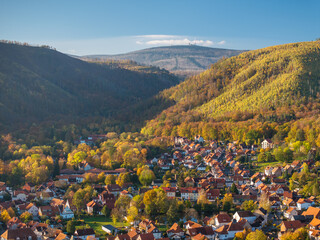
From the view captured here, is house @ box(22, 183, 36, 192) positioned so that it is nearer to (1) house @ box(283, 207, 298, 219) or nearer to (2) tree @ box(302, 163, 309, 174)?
(1) house @ box(283, 207, 298, 219)

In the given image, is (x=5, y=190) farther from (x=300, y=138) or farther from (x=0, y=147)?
(x=300, y=138)

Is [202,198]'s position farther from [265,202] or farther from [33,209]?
[33,209]

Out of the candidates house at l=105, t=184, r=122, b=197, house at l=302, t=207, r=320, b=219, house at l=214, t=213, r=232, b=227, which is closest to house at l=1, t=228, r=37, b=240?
house at l=105, t=184, r=122, b=197

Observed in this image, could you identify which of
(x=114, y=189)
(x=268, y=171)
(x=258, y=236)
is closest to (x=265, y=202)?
(x=258, y=236)

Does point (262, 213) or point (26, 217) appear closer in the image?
point (262, 213)

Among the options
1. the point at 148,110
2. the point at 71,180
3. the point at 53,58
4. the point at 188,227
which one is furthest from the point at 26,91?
the point at 188,227

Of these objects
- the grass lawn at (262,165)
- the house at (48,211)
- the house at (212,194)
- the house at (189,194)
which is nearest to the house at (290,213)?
the house at (212,194)
